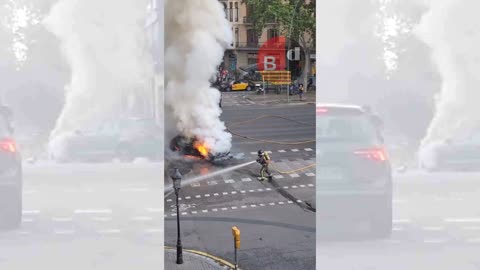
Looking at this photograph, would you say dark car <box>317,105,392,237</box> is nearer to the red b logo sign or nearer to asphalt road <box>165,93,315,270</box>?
asphalt road <box>165,93,315,270</box>

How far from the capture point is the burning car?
302cm

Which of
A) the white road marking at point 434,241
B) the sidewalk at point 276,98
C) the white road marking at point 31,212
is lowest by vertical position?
the white road marking at point 434,241

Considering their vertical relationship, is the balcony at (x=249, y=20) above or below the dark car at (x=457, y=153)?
above

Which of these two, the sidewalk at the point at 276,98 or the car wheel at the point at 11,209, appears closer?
the car wheel at the point at 11,209

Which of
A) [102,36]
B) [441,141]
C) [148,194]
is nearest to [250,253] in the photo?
[148,194]

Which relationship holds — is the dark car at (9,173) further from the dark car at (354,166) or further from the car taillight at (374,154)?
the car taillight at (374,154)

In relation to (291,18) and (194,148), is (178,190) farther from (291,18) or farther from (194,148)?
(291,18)

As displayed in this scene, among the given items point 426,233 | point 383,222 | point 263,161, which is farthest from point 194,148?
point 426,233

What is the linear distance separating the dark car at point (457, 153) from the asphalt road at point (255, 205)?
0.60 m

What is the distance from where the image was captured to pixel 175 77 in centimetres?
298

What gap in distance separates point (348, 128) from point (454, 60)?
2.02ft

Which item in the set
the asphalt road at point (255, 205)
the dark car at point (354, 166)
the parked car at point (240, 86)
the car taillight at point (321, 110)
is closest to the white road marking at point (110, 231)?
the asphalt road at point (255, 205)

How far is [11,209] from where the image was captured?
113 inches

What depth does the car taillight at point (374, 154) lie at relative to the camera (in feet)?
9.67
